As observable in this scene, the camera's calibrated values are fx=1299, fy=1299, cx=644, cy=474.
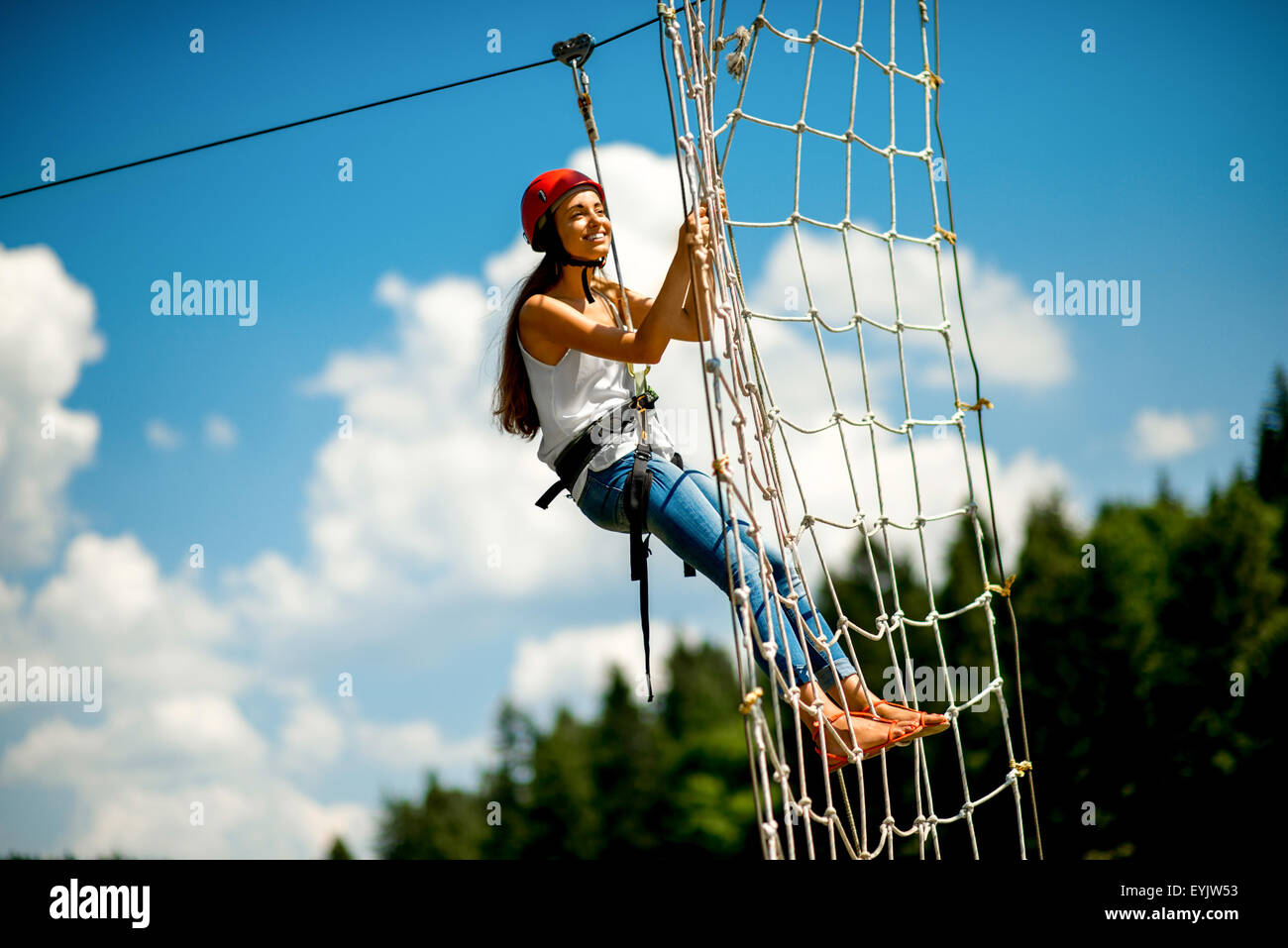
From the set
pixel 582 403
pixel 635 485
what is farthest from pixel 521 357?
pixel 635 485

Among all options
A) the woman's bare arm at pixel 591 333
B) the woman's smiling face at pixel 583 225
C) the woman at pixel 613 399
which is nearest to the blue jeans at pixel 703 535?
the woman at pixel 613 399

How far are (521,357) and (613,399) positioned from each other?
0.33 m

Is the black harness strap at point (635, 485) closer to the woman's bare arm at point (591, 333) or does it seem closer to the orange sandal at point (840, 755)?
the woman's bare arm at point (591, 333)

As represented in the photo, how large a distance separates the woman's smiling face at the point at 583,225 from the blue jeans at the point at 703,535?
0.67 meters

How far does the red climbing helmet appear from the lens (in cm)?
399

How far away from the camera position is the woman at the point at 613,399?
3598 millimetres

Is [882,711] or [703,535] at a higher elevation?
[703,535]

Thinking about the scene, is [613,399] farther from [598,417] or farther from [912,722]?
[912,722]

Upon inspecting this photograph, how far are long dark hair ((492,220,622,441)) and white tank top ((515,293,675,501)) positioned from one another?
77 mm

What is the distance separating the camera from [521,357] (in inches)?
156

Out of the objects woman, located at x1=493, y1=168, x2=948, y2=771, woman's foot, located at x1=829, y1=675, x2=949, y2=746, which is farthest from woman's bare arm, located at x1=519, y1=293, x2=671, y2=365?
woman's foot, located at x1=829, y1=675, x2=949, y2=746

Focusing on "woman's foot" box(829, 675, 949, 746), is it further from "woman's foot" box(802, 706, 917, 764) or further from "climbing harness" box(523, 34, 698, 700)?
"climbing harness" box(523, 34, 698, 700)
